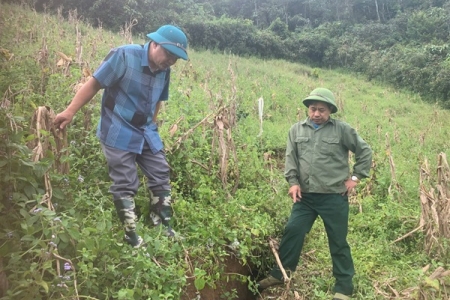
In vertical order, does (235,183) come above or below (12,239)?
below

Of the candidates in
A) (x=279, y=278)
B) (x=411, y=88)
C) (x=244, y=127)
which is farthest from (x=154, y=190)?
(x=411, y=88)

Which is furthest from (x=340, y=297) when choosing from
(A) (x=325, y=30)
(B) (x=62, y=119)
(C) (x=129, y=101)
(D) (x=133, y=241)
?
(A) (x=325, y=30)

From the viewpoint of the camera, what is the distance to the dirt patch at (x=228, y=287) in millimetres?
2926

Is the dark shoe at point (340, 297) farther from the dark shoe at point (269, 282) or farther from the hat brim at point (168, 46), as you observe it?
the hat brim at point (168, 46)

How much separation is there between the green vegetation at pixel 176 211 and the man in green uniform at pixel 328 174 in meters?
0.39

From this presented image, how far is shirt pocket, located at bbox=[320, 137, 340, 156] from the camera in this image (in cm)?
316

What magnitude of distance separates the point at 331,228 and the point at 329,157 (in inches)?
21.8

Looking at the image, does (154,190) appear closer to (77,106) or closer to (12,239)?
(77,106)

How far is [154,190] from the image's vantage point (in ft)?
10.2

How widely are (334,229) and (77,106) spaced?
2.08 meters

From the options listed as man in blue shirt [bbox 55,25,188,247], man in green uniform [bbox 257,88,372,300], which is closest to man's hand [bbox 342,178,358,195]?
man in green uniform [bbox 257,88,372,300]

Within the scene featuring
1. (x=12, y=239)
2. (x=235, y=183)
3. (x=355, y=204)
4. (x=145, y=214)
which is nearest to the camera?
(x=12, y=239)

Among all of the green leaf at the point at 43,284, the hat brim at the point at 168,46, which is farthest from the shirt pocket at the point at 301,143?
the green leaf at the point at 43,284

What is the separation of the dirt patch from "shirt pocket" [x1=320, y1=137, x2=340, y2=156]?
1.19 metres
